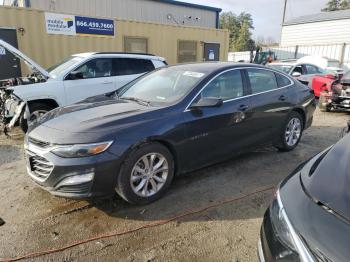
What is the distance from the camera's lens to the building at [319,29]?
1178 inches

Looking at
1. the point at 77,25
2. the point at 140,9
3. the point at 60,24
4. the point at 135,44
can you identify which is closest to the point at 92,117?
the point at 60,24

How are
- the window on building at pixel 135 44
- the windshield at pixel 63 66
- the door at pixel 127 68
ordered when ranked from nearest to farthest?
the windshield at pixel 63 66 → the door at pixel 127 68 → the window on building at pixel 135 44

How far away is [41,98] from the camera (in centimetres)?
619

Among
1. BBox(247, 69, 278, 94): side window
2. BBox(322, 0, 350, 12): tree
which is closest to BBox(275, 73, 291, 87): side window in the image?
BBox(247, 69, 278, 94): side window

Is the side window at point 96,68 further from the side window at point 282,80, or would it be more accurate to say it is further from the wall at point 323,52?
the wall at point 323,52

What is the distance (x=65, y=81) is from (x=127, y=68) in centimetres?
165

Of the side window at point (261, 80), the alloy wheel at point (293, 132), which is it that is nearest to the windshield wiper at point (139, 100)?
the side window at point (261, 80)

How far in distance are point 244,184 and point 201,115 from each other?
1.11 meters

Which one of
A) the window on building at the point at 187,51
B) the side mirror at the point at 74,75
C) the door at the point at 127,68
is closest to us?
the side mirror at the point at 74,75

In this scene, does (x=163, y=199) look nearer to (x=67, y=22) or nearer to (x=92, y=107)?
(x=92, y=107)

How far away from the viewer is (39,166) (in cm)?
324

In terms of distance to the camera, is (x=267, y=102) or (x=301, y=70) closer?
(x=267, y=102)

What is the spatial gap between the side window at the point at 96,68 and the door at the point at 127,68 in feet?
0.58

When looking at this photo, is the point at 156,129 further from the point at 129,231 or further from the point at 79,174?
the point at 129,231
